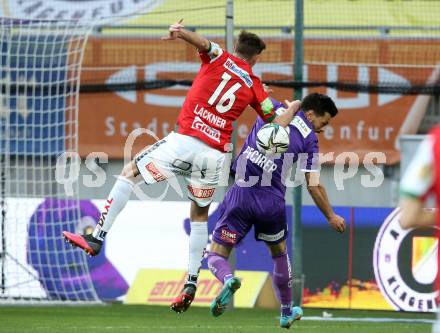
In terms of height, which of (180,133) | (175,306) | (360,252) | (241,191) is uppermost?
(180,133)

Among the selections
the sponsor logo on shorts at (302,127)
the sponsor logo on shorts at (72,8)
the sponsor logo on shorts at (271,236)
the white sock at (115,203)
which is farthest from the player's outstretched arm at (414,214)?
the sponsor logo on shorts at (72,8)

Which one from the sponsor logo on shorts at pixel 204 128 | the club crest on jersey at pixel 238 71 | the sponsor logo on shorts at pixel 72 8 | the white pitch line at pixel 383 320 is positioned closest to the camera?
the sponsor logo on shorts at pixel 204 128

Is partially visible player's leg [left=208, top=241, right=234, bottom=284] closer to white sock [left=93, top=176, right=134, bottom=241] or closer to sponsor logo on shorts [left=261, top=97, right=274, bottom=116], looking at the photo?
white sock [left=93, top=176, right=134, bottom=241]

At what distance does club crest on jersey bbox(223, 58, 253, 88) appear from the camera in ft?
28.7

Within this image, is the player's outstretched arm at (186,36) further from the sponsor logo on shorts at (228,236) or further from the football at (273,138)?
the sponsor logo on shorts at (228,236)

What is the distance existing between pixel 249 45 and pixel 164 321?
3188 mm

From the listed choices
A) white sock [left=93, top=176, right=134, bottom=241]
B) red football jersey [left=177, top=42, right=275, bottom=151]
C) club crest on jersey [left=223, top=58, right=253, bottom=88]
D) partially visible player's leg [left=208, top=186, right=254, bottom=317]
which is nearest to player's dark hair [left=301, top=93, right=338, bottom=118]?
red football jersey [left=177, top=42, right=275, bottom=151]

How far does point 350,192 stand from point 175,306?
5830 millimetres

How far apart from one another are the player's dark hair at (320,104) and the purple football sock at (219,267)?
1.54 metres

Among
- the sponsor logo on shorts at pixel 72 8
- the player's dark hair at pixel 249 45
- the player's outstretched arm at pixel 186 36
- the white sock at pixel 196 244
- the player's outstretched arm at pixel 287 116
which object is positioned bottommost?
the white sock at pixel 196 244

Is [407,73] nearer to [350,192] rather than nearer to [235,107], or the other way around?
[350,192]

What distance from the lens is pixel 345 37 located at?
48.7ft

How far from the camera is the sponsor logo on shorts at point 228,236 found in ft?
31.4

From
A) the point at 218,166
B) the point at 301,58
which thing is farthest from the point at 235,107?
the point at 301,58
